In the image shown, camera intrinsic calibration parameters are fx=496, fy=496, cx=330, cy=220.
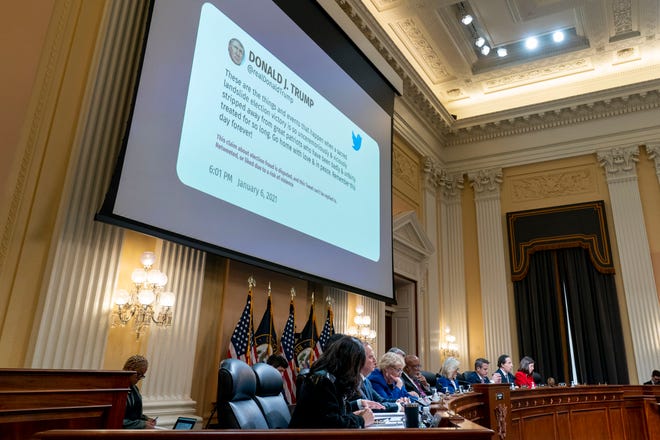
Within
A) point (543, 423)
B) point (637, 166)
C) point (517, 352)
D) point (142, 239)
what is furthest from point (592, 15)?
point (142, 239)

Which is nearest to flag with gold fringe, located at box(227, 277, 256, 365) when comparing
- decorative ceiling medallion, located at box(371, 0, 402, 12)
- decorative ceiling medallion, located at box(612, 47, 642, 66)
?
decorative ceiling medallion, located at box(371, 0, 402, 12)

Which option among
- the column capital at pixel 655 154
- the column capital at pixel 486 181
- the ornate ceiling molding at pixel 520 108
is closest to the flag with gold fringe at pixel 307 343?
the ornate ceiling molding at pixel 520 108

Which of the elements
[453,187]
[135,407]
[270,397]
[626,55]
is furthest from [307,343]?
[626,55]

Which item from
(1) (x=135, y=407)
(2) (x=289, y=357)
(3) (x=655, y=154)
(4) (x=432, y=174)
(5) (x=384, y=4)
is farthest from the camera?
(4) (x=432, y=174)

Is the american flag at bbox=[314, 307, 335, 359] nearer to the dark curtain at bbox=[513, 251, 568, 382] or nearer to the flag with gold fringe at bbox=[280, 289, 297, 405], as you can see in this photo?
the flag with gold fringe at bbox=[280, 289, 297, 405]

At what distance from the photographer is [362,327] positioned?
6203 millimetres

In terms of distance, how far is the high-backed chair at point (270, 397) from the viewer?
8.15 ft

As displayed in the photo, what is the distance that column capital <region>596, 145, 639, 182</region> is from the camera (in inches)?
333

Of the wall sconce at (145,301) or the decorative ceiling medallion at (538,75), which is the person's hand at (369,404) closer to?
the wall sconce at (145,301)

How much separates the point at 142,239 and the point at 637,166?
8294 mm

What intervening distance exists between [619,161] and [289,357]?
695cm

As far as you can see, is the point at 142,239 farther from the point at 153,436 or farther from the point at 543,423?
the point at 543,423

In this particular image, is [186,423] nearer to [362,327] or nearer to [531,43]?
[362,327]

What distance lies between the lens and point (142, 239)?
3.64 m
